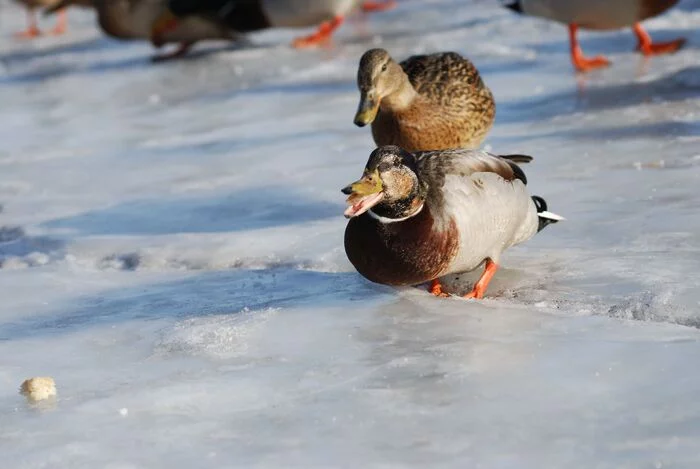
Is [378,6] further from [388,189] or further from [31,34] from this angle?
[388,189]

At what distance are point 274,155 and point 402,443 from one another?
12.0 ft

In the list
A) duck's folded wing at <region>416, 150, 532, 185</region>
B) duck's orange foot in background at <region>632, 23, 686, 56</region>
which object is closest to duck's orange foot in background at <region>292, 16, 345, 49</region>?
duck's orange foot in background at <region>632, 23, 686, 56</region>

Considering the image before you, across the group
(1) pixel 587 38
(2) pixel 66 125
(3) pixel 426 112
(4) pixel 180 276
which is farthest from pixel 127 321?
(1) pixel 587 38

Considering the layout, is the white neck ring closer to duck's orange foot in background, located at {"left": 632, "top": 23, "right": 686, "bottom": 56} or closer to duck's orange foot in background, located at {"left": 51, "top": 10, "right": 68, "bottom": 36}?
duck's orange foot in background, located at {"left": 632, "top": 23, "right": 686, "bottom": 56}

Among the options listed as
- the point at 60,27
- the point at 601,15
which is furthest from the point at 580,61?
the point at 60,27

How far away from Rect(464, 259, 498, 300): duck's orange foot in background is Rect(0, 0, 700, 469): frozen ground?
0.05 meters

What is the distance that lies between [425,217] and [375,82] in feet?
4.38

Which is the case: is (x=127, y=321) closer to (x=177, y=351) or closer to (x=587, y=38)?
(x=177, y=351)

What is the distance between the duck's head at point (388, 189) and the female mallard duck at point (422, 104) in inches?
45.5

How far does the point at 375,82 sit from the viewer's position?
4930 mm

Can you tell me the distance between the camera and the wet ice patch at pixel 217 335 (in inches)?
137

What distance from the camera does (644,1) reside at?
769 cm

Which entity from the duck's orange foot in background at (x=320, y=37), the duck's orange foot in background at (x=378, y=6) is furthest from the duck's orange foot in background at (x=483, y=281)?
the duck's orange foot in background at (x=378, y=6)

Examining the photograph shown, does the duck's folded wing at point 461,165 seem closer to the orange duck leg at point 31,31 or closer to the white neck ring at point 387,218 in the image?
the white neck ring at point 387,218
